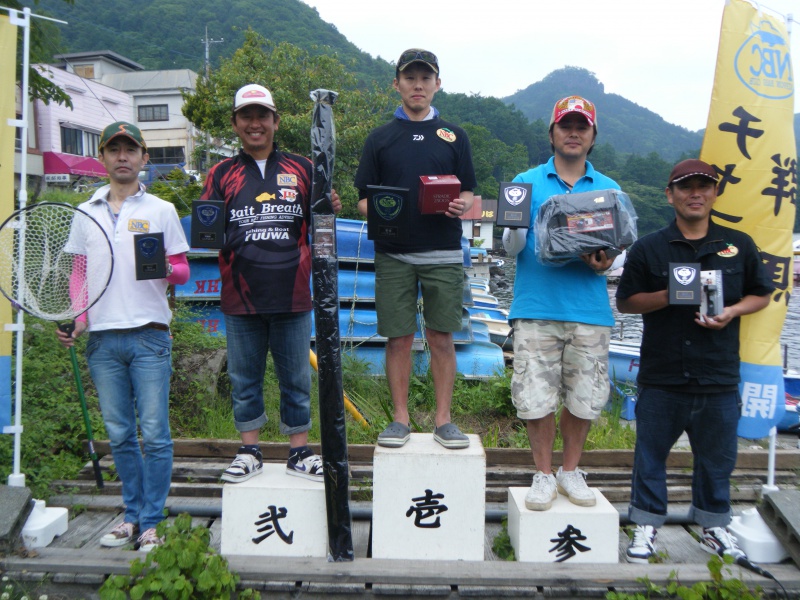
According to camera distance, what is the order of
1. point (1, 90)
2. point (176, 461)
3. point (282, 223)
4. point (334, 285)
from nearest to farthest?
point (334, 285) → point (282, 223) → point (1, 90) → point (176, 461)

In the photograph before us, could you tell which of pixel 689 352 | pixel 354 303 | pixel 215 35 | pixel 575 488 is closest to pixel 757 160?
pixel 689 352

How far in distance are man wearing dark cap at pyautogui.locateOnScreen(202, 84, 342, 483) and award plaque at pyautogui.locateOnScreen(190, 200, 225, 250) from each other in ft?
0.45

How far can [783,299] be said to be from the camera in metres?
3.82

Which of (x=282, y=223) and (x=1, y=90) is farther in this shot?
(x=1, y=90)

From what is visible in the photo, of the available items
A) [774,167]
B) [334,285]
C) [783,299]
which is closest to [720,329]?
[783,299]

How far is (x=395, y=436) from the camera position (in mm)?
3439

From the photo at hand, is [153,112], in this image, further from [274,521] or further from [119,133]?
[274,521]

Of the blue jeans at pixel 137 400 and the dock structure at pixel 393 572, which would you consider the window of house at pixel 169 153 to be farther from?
the dock structure at pixel 393 572

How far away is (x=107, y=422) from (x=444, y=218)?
88.4 inches

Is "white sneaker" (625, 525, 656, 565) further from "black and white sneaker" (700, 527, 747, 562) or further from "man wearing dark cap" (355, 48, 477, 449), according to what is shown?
"man wearing dark cap" (355, 48, 477, 449)

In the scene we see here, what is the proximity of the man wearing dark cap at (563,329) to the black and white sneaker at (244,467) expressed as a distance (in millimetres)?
1568

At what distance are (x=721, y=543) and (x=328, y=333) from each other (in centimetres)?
258

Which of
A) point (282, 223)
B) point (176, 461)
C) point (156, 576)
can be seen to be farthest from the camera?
point (176, 461)

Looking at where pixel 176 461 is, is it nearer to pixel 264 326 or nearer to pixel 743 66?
pixel 264 326
